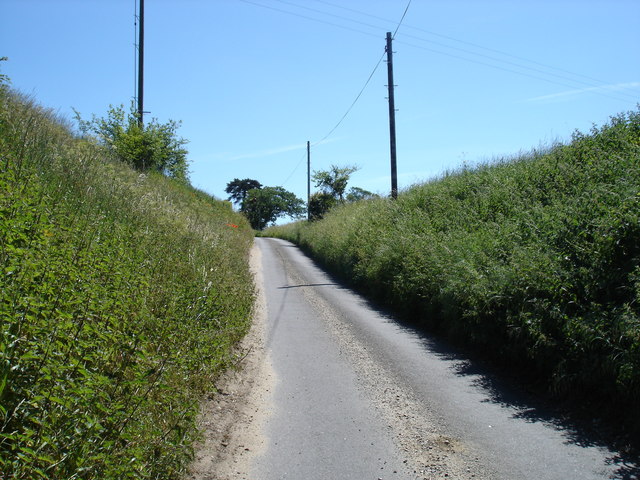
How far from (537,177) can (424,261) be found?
13.0 feet

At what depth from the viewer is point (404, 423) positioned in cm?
569

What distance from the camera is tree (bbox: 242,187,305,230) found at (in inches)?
3607

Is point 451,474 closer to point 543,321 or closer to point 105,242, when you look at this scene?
point 543,321

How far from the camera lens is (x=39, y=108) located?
12398 mm

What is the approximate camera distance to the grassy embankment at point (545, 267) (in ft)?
19.0

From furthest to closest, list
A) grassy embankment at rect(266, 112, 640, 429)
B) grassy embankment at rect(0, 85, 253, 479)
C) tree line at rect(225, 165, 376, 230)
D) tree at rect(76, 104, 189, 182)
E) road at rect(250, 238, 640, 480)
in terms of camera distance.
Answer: tree line at rect(225, 165, 376, 230), tree at rect(76, 104, 189, 182), grassy embankment at rect(266, 112, 640, 429), road at rect(250, 238, 640, 480), grassy embankment at rect(0, 85, 253, 479)

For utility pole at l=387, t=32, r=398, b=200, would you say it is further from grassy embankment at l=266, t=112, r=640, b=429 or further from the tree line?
the tree line

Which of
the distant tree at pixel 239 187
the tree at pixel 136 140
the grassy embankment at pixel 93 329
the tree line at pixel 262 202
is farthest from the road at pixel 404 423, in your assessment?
the distant tree at pixel 239 187

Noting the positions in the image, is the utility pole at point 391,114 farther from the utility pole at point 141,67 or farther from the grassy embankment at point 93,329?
the grassy embankment at point 93,329

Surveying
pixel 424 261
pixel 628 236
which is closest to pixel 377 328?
pixel 424 261

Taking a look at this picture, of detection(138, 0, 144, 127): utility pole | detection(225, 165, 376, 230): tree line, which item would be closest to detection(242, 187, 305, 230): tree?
detection(225, 165, 376, 230): tree line

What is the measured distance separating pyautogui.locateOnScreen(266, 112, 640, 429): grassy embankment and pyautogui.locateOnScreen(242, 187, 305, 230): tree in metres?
75.8

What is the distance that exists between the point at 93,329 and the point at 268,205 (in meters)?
90.4

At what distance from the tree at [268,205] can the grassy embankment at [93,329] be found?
82.6 metres
